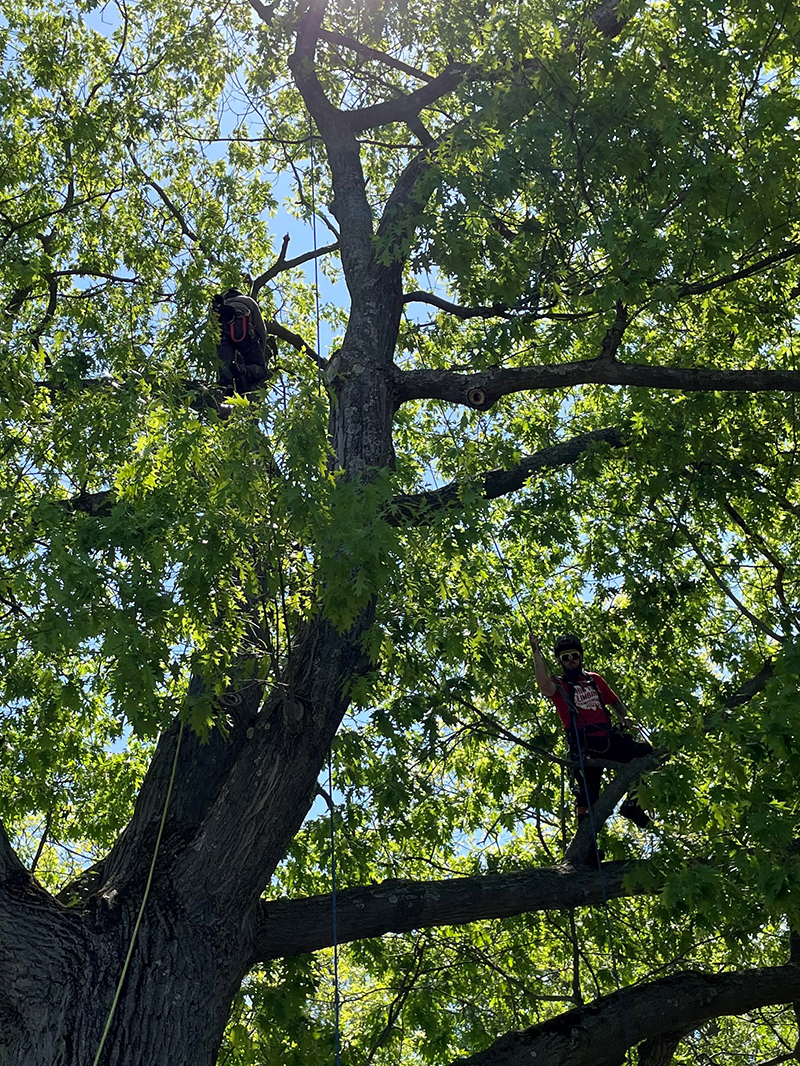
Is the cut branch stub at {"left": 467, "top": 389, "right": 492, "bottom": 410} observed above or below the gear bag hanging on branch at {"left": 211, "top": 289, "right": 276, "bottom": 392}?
below

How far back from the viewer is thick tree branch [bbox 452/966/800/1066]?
5.69 m

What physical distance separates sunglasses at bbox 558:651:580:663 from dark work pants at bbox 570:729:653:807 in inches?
18.3

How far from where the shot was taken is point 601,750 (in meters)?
7.13

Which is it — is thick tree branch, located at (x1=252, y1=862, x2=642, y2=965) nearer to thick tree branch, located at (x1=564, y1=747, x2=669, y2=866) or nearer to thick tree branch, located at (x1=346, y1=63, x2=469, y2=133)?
thick tree branch, located at (x1=564, y1=747, x2=669, y2=866)

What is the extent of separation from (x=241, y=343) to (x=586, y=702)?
12.0 feet

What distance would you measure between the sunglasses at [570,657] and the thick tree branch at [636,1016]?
6.58 ft

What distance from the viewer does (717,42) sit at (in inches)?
251

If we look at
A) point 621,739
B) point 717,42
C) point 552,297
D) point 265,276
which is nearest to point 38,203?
point 265,276

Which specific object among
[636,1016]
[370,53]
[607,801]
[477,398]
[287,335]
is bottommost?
[636,1016]

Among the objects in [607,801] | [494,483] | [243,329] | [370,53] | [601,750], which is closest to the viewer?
[607,801]

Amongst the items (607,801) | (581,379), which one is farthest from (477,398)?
(607,801)

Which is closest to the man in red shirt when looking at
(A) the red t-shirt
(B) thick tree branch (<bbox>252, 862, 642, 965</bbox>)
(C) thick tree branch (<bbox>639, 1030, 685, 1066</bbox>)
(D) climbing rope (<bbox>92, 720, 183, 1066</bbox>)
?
(A) the red t-shirt

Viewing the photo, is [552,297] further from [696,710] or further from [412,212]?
[696,710]

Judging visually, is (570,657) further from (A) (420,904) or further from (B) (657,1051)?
(B) (657,1051)
